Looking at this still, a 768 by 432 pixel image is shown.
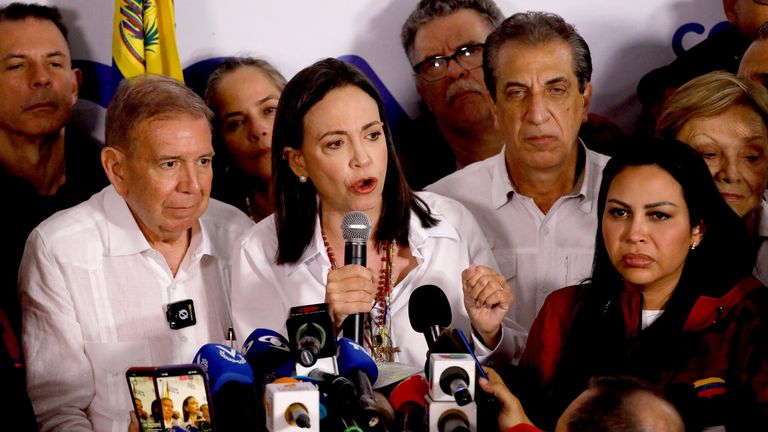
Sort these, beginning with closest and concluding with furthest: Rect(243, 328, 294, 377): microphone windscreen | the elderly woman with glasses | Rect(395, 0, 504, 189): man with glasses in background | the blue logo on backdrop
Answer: Rect(243, 328, 294, 377): microphone windscreen → the elderly woman with glasses → Rect(395, 0, 504, 189): man with glasses in background → the blue logo on backdrop

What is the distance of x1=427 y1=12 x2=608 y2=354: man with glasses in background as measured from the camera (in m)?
3.18

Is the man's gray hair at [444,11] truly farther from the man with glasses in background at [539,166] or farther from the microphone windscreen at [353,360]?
the microphone windscreen at [353,360]

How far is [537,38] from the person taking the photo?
3.21m

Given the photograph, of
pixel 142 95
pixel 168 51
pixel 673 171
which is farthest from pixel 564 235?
pixel 168 51

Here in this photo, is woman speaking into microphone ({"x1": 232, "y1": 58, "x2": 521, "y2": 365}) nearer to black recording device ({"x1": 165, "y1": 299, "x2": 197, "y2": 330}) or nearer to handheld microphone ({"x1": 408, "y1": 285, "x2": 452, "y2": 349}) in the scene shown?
black recording device ({"x1": 165, "y1": 299, "x2": 197, "y2": 330})

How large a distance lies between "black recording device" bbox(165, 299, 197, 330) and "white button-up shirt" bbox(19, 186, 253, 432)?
3 cm

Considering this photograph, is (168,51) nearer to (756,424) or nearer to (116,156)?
(116,156)

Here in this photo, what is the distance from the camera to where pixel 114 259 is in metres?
3.00

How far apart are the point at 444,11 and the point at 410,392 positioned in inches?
79.8

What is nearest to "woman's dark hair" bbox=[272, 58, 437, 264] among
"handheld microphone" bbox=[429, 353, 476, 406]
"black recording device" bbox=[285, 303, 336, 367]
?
"black recording device" bbox=[285, 303, 336, 367]

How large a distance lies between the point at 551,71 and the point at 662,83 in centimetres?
94

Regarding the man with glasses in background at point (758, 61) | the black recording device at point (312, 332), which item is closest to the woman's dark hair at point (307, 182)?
the black recording device at point (312, 332)

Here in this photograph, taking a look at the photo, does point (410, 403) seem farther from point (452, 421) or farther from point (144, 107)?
point (144, 107)

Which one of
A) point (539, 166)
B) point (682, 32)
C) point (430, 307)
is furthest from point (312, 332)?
point (682, 32)
